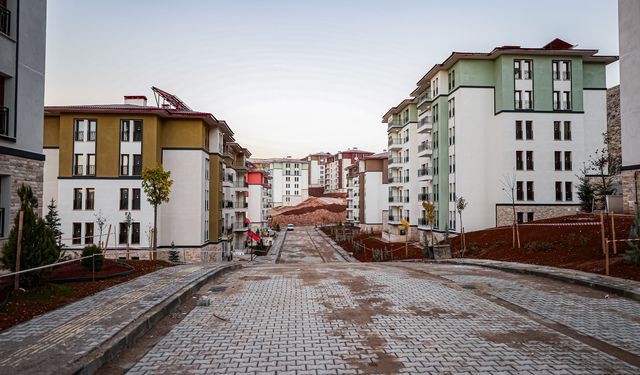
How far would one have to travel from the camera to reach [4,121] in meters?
11.9

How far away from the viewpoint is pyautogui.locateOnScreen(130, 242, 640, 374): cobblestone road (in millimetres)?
5773

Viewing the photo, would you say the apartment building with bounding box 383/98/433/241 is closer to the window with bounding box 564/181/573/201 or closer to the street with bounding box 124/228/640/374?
the window with bounding box 564/181/573/201

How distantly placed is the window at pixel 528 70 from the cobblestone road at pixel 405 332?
1097 inches

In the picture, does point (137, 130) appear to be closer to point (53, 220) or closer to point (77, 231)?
point (77, 231)

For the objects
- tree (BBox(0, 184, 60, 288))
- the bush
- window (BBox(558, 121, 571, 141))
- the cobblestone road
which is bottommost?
the cobblestone road

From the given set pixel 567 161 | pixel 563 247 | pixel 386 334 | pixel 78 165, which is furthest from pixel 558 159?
pixel 78 165

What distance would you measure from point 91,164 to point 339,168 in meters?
111

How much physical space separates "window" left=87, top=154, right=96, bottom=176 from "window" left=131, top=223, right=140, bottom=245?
18.0 feet

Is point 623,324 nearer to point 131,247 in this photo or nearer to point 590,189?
point 590,189

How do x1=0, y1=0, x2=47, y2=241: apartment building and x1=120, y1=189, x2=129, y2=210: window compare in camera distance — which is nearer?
x1=0, y1=0, x2=47, y2=241: apartment building

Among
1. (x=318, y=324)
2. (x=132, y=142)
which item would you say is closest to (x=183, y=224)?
(x=132, y=142)

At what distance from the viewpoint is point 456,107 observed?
35.4 metres

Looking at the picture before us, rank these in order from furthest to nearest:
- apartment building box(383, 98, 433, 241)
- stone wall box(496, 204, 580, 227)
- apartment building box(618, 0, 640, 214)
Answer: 1. apartment building box(383, 98, 433, 241)
2. stone wall box(496, 204, 580, 227)
3. apartment building box(618, 0, 640, 214)

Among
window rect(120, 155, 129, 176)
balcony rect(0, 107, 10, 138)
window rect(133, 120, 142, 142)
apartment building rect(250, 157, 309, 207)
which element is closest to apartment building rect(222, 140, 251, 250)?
window rect(133, 120, 142, 142)
